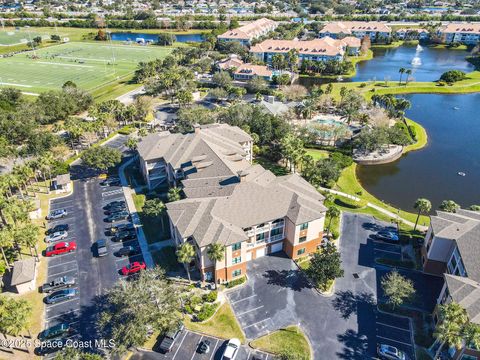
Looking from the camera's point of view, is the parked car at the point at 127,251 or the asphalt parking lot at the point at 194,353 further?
the parked car at the point at 127,251

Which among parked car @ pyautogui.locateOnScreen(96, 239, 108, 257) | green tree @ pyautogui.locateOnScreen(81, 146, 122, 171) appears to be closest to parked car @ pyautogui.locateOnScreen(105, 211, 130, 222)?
parked car @ pyautogui.locateOnScreen(96, 239, 108, 257)

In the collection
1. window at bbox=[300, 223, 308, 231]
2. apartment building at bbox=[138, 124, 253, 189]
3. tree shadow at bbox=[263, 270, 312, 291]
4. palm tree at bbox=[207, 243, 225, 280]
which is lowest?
tree shadow at bbox=[263, 270, 312, 291]

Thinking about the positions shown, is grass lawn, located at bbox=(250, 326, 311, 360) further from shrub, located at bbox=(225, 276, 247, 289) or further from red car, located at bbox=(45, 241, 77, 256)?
red car, located at bbox=(45, 241, 77, 256)

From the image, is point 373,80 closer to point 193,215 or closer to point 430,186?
point 430,186

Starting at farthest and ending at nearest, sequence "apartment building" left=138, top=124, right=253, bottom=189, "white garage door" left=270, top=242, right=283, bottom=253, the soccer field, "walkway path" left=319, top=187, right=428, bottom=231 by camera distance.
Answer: the soccer field, "apartment building" left=138, top=124, right=253, bottom=189, "walkway path" left=319, top=187, right=428, bottom=231, "white garage door" left=270, top=242, right=283, bottom=253

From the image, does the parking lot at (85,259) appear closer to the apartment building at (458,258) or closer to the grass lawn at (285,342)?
the grass lawn at (285,342)

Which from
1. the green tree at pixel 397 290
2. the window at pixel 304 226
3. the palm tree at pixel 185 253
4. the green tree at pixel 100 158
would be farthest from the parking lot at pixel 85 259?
the green tree at pixel 397 290

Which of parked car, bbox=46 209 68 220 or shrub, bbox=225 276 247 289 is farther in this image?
parked car, bbox=46 209 68 220

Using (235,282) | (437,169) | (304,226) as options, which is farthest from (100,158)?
(437,169)
